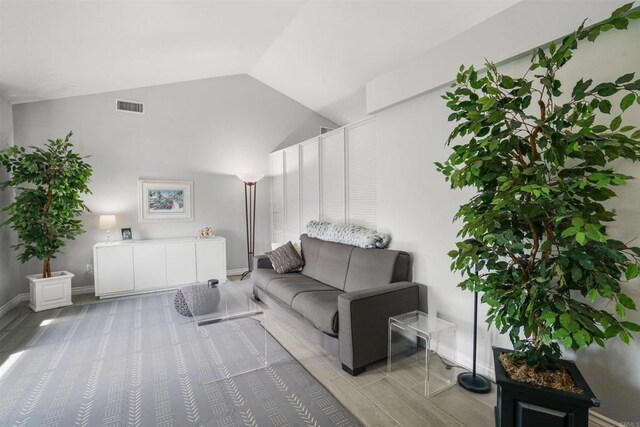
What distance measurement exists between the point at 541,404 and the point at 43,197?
5.16 metres

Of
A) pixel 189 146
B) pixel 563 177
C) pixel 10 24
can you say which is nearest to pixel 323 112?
pixel 189 146

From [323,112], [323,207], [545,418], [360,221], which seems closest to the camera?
[545,418]

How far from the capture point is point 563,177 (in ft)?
5.13

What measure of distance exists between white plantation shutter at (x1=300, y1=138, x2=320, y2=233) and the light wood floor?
2.40 m

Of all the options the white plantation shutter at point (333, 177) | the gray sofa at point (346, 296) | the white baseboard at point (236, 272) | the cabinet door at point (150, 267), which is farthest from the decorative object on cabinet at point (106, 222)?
the white plantation shutter at point (333, 177)

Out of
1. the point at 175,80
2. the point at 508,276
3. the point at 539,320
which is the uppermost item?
the point at 175,80

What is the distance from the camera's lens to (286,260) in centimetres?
401

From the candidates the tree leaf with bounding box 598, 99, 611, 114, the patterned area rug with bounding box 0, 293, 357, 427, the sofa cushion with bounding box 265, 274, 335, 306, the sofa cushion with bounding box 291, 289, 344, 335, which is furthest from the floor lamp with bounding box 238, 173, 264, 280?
the tree leaf with bounding box 598, 99, 611, 114

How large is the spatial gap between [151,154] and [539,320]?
534 cm

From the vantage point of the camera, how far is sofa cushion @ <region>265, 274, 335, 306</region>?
10.3ft

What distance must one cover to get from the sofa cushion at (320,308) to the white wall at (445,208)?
0.84m

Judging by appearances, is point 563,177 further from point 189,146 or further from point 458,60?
point 189,146

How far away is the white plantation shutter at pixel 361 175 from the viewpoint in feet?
11.7

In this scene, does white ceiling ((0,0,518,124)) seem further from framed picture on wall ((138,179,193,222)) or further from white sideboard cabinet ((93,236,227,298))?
white sideboard cabinet ((93,236,227,298))
